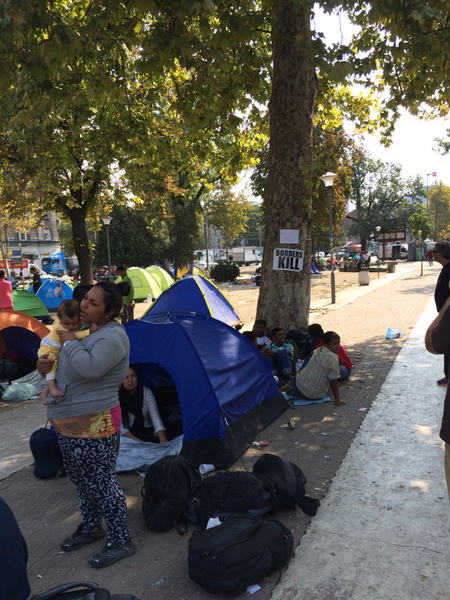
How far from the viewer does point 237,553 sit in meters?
2.66

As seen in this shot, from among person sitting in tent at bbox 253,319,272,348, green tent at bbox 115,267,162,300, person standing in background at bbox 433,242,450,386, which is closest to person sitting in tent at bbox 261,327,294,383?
person sitting in tent at bbox 253,319,272,348

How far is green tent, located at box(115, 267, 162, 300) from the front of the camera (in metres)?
19.7

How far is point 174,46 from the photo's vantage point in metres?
5.95

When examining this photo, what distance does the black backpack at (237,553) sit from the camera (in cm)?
261

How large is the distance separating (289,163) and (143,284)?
13279mm

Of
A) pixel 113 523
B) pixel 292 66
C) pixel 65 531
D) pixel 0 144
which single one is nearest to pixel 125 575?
pixel 113 523

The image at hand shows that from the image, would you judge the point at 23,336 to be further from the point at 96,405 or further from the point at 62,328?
the point at 96,405

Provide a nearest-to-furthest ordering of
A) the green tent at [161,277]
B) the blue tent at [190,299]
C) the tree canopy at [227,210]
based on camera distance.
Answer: the blue tent at [190,299]
the green tent at [161,277]
the tree canopy at [227,210]

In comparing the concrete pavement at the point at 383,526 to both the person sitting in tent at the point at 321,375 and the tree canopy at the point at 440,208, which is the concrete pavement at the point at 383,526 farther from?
the tree canopy at the point at 440,208

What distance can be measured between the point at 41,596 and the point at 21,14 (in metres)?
4.61

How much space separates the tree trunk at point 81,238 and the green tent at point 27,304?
205 cm

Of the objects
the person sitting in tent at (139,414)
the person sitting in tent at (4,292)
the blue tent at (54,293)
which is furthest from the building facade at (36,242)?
the person sitting in tent at (139,414)

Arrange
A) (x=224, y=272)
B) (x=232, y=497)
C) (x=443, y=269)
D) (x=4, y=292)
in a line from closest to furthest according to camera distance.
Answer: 1. (x=232, y=497)
2. (x=443, y=269)
3. (x=4, y=292)
4. (x=224, y=272)

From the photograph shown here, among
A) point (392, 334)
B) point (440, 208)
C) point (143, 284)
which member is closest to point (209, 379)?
point (392, 334)
